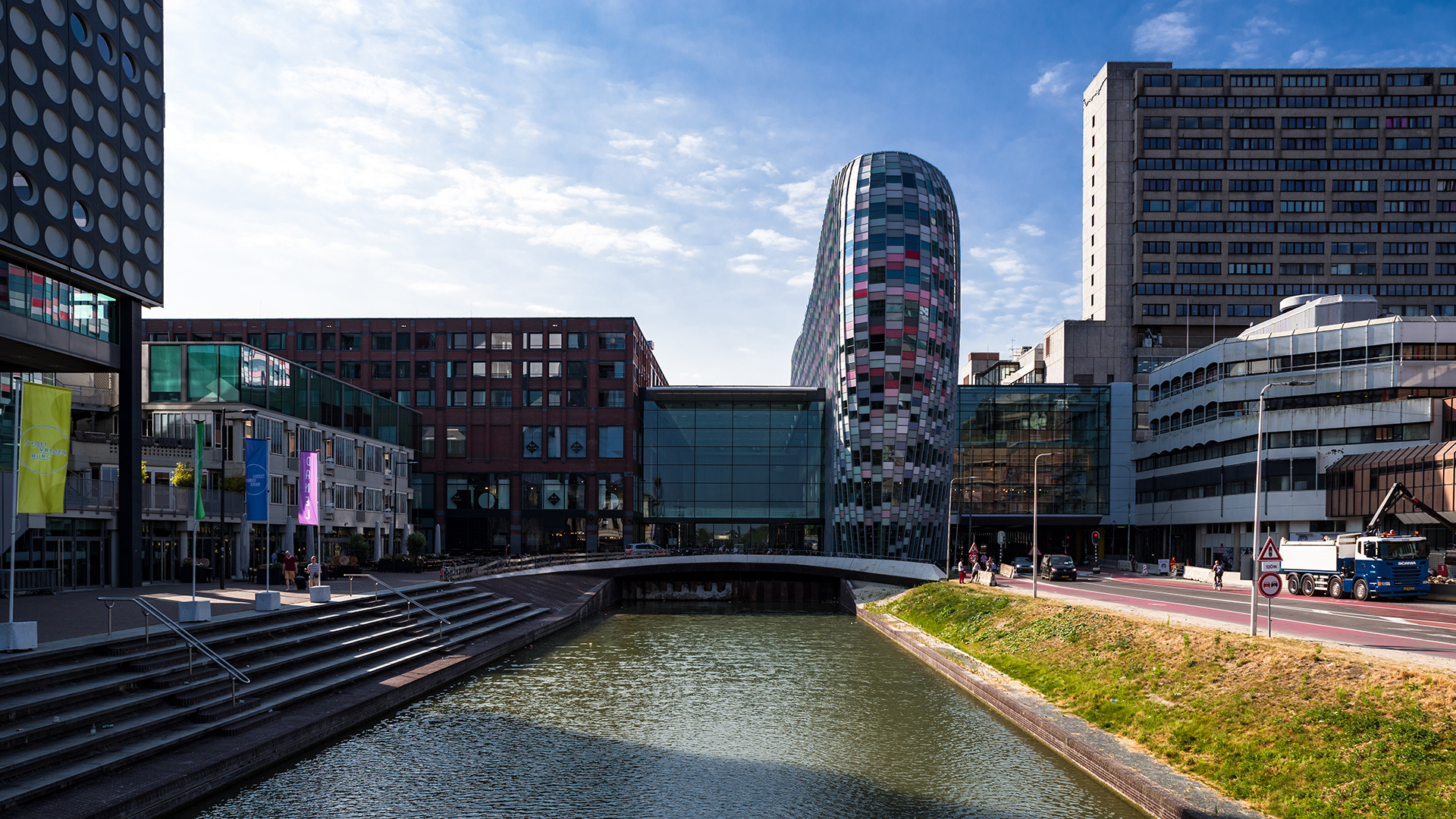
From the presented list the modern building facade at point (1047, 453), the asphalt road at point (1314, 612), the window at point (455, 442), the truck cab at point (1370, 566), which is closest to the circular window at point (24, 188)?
the asphalt road at point (1314, 612)

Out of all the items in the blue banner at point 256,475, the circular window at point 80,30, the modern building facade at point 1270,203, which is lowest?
the blue banner at point 256,475

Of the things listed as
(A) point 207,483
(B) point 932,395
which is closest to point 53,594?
(A) point 207,483

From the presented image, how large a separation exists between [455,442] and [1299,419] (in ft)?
276

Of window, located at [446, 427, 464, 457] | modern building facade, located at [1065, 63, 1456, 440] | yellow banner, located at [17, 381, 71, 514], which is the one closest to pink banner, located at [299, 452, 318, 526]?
yellow banner, located at [17, 381, 71, 514]

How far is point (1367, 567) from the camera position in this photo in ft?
146

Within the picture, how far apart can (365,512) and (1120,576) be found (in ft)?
202

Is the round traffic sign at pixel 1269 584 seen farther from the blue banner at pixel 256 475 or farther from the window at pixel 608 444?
the window at pixel 608 444

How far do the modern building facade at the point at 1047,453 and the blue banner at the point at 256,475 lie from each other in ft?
273

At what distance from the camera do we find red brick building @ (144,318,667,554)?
327 ft

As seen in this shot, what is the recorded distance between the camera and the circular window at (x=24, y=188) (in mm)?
32438

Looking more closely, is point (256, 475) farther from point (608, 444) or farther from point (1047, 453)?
point (1047, 453)

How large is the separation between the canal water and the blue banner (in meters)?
12.3

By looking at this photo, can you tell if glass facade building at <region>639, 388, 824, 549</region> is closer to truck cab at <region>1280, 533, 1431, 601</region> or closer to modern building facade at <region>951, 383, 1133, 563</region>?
modern building facade at <region>951, 383, 1133, 563</region>

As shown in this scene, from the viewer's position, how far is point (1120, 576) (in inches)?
2832
